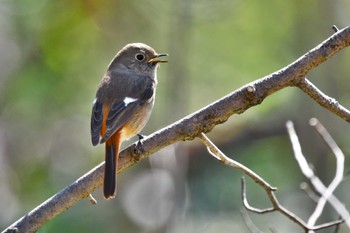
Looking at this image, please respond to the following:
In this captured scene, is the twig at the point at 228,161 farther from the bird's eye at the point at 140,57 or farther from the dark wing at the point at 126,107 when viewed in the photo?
the bird's eye at the point at 140,57

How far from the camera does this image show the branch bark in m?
3.30

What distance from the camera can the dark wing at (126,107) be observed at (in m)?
4.76

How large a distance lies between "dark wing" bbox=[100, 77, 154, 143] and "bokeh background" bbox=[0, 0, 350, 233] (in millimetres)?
2090

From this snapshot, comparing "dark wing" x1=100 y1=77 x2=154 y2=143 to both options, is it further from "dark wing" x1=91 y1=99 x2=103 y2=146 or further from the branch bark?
the branch bark

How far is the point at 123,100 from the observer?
5.22m

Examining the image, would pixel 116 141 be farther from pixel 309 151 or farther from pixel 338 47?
pixel 309 151

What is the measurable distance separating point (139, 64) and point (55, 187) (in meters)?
3.50

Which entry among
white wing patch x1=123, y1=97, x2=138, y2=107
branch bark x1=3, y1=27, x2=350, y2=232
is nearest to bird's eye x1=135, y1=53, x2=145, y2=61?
white wing patch x1=123, y1=97, x2=138, y2=107

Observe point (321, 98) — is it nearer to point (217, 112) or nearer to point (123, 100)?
point (217, 112)

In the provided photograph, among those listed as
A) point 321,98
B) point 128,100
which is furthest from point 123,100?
point 321,98

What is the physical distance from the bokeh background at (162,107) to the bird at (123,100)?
1737mm

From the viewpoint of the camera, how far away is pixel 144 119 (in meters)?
5.18

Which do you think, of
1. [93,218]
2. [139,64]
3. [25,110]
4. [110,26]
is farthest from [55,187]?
[139,64]

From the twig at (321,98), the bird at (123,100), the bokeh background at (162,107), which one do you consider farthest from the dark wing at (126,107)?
the bokeh background at (162,107)
